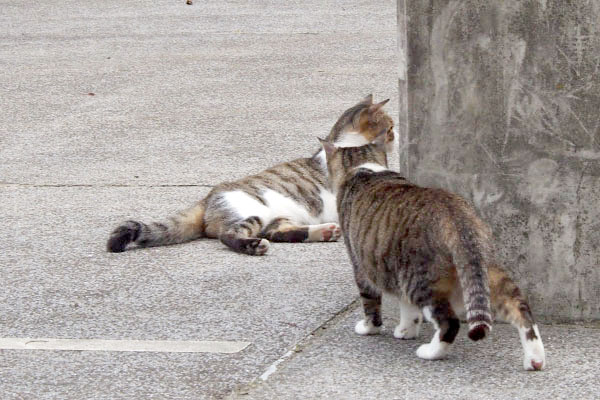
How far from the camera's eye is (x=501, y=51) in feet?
14.8

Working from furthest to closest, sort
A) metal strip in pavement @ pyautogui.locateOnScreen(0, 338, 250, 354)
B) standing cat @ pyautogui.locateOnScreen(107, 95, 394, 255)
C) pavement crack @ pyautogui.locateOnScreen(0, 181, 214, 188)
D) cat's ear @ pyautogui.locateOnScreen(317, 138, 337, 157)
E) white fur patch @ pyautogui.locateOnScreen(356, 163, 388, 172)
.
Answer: pavement crack @ pyautogui.locateOnScreen(0, 181, 214, 188), standing cat @ pyautogui.locateOnScreen(107, 95, 394, 255), cat's ear @ pyautogui.locateOnScreen(317, 138, 337, 157), white fur patch @ pyautogui.locateOnScreen(356, 163, 388, 172), metal strip in pavement @ pyautogui.locateOnScreen(0, 338, 250, 354)

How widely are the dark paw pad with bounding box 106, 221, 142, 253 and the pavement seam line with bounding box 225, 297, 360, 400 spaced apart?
1.52 m

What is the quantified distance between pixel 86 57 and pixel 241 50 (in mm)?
1761

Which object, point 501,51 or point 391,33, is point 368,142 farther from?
point 391,33

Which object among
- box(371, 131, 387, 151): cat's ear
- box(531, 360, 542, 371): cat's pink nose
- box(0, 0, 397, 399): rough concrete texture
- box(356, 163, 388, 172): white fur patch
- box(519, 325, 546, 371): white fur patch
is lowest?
box(0, 0, 397, 399): rough concrete texture

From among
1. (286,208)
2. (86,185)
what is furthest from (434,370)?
(86,185)

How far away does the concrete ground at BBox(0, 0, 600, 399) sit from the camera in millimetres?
4305

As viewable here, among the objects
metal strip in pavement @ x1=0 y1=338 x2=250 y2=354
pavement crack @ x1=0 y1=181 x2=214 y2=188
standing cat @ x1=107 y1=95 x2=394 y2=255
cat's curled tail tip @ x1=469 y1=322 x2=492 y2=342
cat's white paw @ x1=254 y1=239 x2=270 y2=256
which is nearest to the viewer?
cat's curled tail tip @ x1=469 y1=322 x2=492 y2=342

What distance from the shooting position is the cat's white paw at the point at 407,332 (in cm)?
464

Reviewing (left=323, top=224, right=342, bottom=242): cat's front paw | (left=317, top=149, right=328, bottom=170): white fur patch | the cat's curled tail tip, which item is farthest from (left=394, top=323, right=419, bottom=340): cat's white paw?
(left=317, top=149, right=328, bottom=170): white fur patch

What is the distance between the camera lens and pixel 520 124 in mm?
4594

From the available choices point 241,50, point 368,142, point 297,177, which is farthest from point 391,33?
point 368,142

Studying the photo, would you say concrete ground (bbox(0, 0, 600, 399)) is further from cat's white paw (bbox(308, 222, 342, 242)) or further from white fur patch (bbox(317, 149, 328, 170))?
white fur patch (bbox(317, 149, 328, 170))

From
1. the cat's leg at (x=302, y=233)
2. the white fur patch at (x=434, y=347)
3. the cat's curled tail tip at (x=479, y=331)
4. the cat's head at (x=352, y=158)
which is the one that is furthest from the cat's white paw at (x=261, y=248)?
the cat's curled tail tip at (x=479, y=331)
